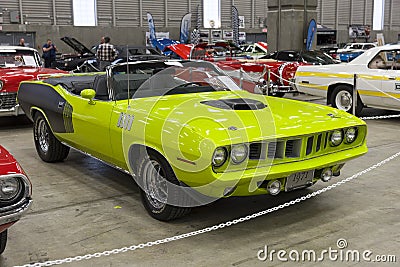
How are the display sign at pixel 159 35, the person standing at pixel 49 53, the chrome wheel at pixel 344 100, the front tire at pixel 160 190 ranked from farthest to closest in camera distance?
1. the display sign at pixel 159 35
2. the person standing at pixel 49 53
3. the chrome wheel at pixel 344 100
4. the front tire at pixel 160 190

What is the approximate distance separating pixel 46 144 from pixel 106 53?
8.33 m

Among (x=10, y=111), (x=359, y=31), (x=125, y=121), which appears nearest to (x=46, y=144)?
(x=125, y=121)

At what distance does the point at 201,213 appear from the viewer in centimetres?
466

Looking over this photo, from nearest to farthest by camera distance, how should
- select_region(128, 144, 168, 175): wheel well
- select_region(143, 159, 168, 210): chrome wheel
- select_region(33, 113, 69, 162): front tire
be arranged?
select_region(143, 159, 168, 210): chrome wheel < select_region(128, 144, 168, 175): wheel well < select_region(33, 113, 69, 162): front tire

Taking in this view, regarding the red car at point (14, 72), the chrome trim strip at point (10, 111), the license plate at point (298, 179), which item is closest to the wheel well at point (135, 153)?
the license plate at point (298, 179)

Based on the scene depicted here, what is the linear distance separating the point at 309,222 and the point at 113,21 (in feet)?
82.1

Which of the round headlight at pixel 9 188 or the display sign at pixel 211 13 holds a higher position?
the display sign at pixel 211 13

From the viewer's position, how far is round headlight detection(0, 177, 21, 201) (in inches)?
127

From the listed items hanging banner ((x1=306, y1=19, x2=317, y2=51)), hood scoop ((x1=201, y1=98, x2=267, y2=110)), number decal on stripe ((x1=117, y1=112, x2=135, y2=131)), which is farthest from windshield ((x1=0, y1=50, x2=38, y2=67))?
hanging banner ((x1=306, y1=19, x2=317, y2=51))

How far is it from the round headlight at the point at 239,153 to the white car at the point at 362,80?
6.12 m

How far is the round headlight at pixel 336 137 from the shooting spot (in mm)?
4533

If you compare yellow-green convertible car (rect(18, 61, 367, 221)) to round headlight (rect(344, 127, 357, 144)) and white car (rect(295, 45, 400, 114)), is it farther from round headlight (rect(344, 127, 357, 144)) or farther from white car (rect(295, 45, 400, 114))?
white car (rect(295, 45, 400, 114))

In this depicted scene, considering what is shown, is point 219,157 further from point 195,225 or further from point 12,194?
point 12,194

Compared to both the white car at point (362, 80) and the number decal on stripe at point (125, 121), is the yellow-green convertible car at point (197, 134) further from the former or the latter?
the white car at point (362, 80)
